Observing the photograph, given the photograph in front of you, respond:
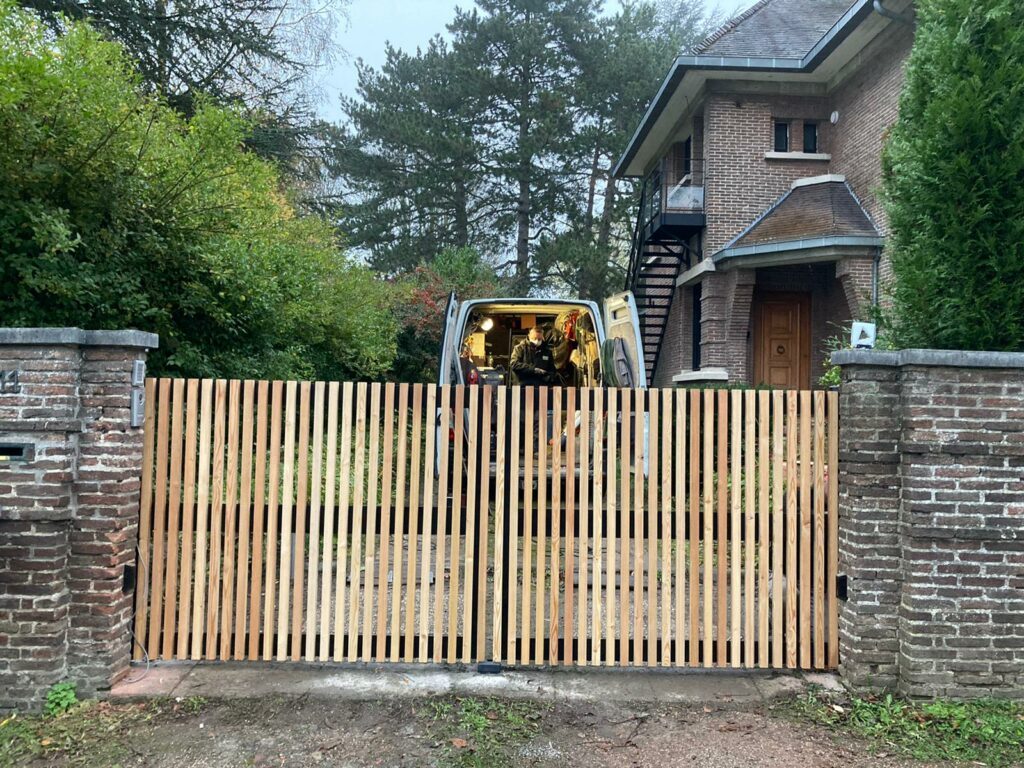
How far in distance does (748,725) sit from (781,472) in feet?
4.42

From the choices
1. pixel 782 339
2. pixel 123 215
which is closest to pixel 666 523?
pixel 123 215

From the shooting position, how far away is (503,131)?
26.1 m

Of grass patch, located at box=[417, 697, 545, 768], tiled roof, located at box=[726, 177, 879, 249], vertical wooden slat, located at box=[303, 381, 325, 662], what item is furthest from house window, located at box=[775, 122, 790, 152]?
grass patch, located at box=[417, 697, 545, 768]

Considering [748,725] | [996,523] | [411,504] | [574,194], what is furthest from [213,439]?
[574,194]

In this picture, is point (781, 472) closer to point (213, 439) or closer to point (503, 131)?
point (213, 439)

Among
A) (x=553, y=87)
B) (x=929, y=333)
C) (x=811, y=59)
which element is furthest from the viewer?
(x=553, y=87)

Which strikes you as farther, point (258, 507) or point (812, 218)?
point (812, 218)

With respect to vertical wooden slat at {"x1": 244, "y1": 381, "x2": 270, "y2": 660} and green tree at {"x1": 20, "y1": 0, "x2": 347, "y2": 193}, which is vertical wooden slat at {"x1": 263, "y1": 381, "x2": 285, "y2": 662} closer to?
vertical wooden slat at {"x1": 244, "y1": 381, "x2": 270, "y2": 660}

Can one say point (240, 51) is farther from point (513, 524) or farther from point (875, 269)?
point (875, 269)

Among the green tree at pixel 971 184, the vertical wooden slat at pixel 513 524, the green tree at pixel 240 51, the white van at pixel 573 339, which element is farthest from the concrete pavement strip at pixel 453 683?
the green tree at pixel 240 51

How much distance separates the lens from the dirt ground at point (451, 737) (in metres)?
2.96

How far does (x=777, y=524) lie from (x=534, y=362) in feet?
15.3

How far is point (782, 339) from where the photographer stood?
13844 millimetres

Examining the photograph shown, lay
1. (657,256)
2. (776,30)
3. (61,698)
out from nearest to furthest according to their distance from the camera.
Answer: (61,698)
(776,30)
(657,256)
